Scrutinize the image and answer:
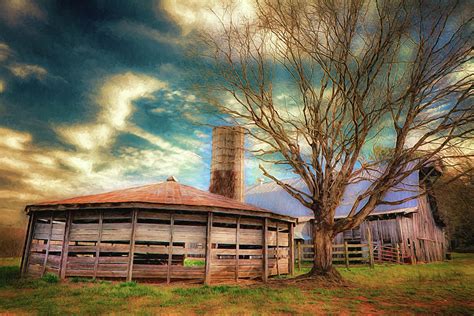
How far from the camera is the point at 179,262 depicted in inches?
717

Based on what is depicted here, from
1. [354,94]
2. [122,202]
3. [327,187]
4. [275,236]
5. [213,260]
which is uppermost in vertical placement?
[354,94]

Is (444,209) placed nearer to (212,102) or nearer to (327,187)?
(327,187)

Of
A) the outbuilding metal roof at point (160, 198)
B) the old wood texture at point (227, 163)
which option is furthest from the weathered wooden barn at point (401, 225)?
the outbuilding metal roof at point (160, 198)

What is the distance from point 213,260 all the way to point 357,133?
7409mm

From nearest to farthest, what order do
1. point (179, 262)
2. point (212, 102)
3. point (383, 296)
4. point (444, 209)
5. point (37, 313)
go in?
point (37, 313), point (383, 296), point (212, 102), point (179, 262), point (444, 209)

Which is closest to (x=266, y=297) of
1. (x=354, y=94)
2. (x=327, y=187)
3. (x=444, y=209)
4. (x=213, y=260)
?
(x=213, y=260)

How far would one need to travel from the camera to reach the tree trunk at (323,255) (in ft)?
42.3

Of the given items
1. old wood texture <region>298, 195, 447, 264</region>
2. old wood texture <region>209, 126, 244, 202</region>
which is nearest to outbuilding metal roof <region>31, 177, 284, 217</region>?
old wood texture <region>209, 126, 244, 202</region>

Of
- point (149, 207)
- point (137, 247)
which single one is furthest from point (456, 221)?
point (137, 247)

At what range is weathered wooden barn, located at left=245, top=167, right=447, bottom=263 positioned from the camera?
25234mm

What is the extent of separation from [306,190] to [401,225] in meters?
11.0

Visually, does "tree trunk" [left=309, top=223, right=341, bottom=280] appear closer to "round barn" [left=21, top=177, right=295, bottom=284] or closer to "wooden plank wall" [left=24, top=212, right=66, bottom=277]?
"round barn" [left=21, top=177, right=295, bottom=284]

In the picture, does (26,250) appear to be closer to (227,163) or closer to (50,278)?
(50,278)

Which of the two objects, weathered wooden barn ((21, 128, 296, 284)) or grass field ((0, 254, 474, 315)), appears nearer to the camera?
grass field ((0, 254, 474, 315))
